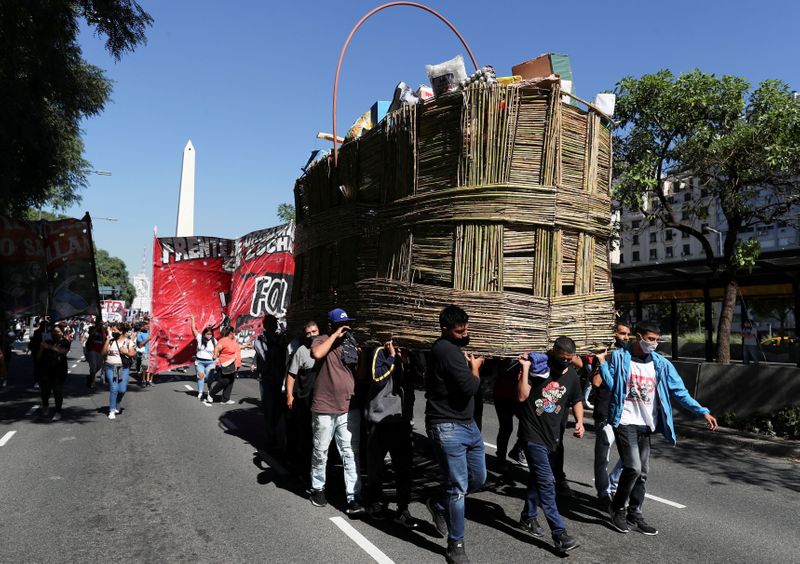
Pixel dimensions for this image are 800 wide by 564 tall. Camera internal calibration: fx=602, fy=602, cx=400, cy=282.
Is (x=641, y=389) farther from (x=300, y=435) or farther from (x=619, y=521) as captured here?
(x=300, y=435)

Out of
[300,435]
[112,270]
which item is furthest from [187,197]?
[112,270]

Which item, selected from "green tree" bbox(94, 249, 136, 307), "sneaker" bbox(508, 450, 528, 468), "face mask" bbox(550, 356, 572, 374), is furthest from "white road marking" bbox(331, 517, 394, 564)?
"green tree" bbox(94, 249, 136, 307)

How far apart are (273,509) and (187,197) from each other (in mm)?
29546

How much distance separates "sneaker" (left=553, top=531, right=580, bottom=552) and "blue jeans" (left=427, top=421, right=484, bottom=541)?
0.78 metres

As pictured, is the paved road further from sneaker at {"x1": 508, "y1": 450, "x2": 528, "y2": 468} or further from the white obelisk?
the white obelisk

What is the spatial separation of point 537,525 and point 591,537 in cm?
44

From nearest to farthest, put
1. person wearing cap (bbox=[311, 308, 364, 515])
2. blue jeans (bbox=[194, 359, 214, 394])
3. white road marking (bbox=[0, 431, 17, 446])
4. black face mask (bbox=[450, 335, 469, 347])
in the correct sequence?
black face mask (bbox=[450, 335, 469, 347])
person wearing cap (bbox=[311, 308, 364, 515])
white road marking (bbox=[0, 431, 17, 446])
blue jeans (bbox=[194, 359, 214, 394])

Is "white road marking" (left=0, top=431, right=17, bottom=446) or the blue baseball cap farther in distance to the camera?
"white road marking" (left=0, top=431, right=17, bottom=446)

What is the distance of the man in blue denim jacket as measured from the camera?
196 inches

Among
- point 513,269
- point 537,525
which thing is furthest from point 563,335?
point 537,525

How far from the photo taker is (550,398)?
4.70 meters

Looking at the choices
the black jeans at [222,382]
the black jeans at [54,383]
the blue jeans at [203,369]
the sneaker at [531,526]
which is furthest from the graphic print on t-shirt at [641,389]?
the blue jeans at [203,369]

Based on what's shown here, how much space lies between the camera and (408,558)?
431cm

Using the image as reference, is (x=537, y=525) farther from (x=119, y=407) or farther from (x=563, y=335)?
(x=119, y=407)
